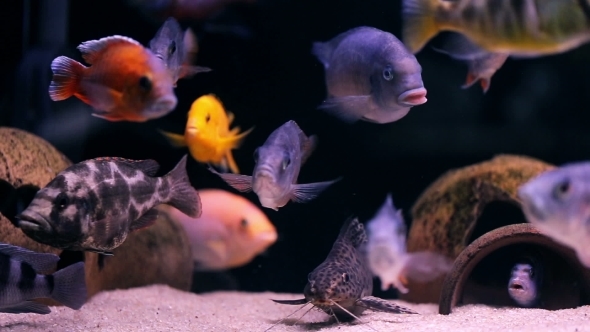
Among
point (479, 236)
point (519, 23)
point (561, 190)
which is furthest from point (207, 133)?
point (561, 190)

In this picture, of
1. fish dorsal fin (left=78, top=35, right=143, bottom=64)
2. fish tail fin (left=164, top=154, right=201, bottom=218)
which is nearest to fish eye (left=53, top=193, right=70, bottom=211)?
fish tail fin (left=164, top=154, right=201, bottom=218)

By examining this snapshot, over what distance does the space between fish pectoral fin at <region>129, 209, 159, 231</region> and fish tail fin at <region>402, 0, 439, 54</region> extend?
203 centimetres

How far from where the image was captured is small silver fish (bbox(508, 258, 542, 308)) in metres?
4.23

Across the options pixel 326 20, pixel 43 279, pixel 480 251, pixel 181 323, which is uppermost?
pixel 326 20

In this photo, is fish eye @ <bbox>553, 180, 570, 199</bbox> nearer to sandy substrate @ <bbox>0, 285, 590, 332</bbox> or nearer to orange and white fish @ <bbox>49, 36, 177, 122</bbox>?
sandy substrate @ <bbox>0, 285, 590, 332</bbox>

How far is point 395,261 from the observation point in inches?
225

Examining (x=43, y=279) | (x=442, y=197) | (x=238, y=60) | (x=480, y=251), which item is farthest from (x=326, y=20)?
(x=43, y=279)

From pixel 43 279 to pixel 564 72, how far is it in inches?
307

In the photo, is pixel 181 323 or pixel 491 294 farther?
pixel 491 294

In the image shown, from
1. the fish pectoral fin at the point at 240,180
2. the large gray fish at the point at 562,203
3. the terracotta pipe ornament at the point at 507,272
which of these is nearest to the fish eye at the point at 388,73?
the fish pectoral fin at the point at 240,180

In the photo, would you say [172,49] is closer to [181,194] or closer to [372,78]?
[181,194]

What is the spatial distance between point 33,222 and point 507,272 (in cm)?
452

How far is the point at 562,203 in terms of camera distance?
2.25m

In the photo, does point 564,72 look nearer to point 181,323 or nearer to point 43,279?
point 181,323
